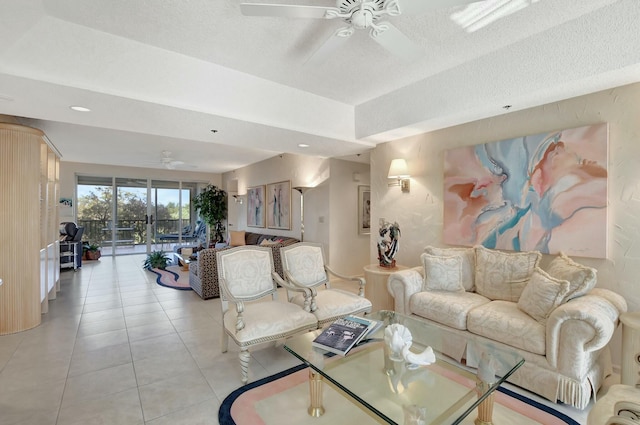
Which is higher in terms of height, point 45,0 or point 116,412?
point 45,0

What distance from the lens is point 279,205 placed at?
689 centimetres

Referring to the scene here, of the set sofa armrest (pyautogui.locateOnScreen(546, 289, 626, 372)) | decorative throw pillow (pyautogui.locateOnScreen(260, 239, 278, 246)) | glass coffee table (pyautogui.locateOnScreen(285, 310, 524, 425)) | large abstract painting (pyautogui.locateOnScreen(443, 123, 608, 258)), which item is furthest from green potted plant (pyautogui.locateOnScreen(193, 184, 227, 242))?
sofa armrest (pyautogui.locateOnScreen(546, 289, 626, 372))

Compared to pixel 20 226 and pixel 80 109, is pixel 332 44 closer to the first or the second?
pixel 80 109

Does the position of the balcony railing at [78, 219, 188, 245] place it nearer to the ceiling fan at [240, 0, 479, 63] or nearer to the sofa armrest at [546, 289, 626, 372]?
the ceiling fan at [240, 0, 479, 63]

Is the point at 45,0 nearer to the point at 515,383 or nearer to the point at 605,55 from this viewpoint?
the point at 605,55

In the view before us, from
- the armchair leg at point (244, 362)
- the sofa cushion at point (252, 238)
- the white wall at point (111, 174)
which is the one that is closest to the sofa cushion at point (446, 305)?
the armchair leg at point (244, 362)

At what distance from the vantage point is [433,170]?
3744mm

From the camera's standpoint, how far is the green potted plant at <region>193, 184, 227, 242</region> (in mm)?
9477

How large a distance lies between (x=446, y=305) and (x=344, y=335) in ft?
3.78

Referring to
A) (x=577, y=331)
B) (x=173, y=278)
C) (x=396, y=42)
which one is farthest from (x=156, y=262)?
(x=577, y=331)

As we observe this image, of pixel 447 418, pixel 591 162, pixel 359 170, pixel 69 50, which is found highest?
pixel 69 50

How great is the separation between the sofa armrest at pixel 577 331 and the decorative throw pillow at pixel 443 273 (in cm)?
96

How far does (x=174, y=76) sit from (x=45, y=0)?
891 millimetres

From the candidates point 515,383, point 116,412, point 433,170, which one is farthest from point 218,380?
point 433,170
